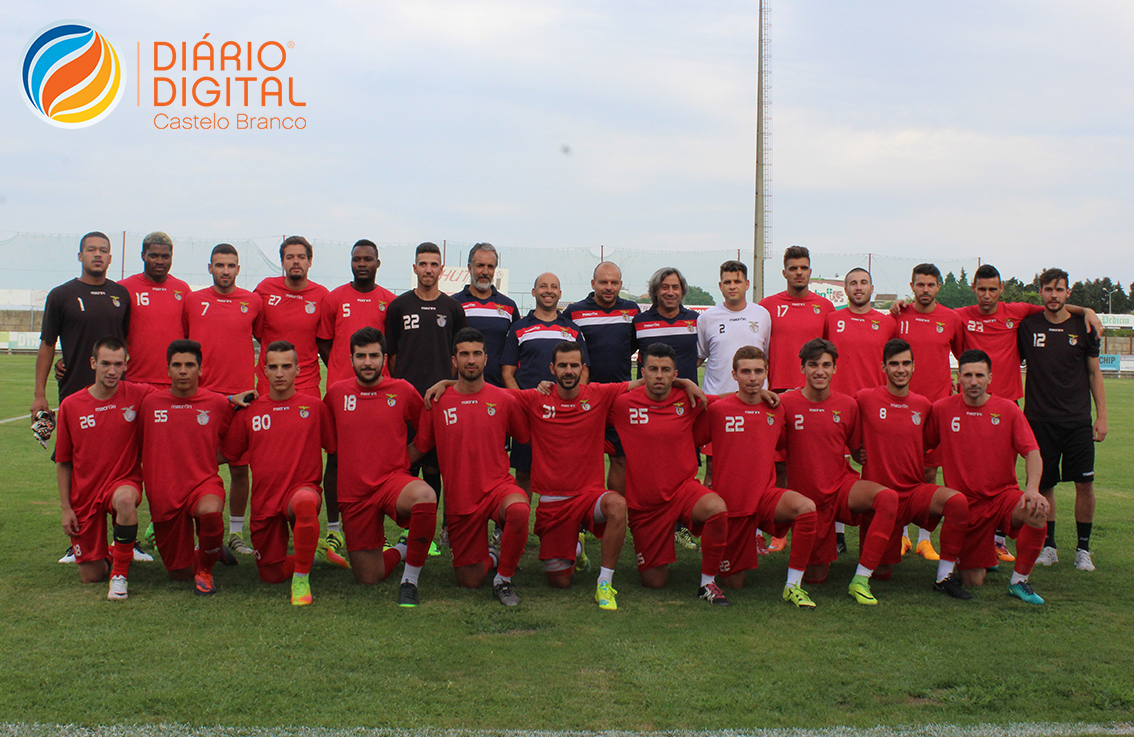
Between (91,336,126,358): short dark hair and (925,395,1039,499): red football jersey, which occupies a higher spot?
(91,336,126,358): short dark hair

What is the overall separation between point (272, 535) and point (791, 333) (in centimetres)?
382

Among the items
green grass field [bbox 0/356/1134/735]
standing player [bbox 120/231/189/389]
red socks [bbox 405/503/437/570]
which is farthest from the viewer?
standing player [bbox 120/231/189/389]

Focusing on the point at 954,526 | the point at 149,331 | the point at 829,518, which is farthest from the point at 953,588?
the point at 149,331

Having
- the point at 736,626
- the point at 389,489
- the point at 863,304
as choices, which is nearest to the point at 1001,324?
the point at 863,304

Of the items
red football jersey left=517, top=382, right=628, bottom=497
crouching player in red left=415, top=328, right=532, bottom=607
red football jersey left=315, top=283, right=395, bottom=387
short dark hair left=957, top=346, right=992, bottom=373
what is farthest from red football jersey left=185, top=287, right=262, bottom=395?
short dark hair left=957, top=346, right=992, bottom=373

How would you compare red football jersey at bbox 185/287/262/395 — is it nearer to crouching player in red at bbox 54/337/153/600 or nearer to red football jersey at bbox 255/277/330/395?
red football jersey at bbox 255/277/330/395

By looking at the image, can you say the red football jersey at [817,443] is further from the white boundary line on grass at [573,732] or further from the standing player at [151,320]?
the standing player at [151,320]

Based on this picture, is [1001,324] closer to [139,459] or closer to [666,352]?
[666,352]

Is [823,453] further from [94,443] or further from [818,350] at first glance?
[94,443]

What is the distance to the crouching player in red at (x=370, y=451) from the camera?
504 centimetres

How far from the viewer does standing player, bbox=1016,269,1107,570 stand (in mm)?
5867

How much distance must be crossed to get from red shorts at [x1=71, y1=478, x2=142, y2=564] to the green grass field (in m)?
0.19

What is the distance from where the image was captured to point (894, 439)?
5246 millimetres

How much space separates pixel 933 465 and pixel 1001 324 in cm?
123
